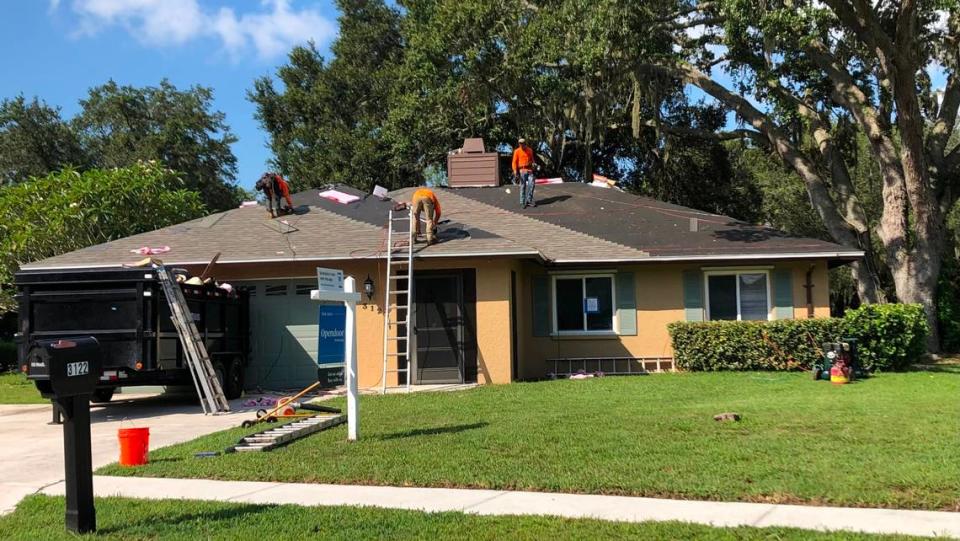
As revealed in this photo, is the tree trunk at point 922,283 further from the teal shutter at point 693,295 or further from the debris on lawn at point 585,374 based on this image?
the debris on lawn at point 585,374

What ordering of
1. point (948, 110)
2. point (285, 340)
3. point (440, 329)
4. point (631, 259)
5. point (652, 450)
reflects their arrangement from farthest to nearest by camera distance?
point (948, 110) → point (631, 259) → point (285, 340) → point (440, 329) → point (652, 450)

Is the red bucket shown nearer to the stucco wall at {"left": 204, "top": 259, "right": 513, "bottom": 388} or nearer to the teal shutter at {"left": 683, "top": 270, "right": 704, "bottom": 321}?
the stucco wall at {"left": 204, "top": 259, "right": 513, "bottom": 388}

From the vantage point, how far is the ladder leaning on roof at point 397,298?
14953 millimetres

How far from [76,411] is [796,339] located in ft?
47.3

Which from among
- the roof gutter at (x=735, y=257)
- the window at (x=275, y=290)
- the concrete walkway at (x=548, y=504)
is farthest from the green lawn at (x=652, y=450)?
the window at (x=275, y=290)

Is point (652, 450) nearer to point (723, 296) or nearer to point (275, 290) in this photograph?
point (275, 290)

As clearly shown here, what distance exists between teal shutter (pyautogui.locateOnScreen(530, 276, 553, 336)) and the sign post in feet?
29.4

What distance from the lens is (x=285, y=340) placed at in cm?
1645

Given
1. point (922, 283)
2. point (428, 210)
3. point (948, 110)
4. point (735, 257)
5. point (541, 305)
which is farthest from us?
point (948, 110)

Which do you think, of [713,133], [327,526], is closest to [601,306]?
[713,133]

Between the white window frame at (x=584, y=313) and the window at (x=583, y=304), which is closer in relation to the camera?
the white window frame at (x=584, y=313)

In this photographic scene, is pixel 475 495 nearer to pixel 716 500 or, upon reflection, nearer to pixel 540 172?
pixel 716 500

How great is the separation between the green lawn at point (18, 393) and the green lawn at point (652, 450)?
27.7ft

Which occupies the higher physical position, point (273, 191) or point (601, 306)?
point (273, 191)
